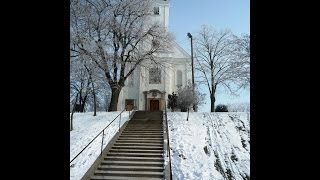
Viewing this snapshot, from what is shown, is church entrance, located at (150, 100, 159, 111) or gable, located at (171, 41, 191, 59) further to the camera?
gable, located at (171, 41, 191, 59)

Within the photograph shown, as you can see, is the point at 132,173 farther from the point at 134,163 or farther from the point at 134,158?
the point at 134,158

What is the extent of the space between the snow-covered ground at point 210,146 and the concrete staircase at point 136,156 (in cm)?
68

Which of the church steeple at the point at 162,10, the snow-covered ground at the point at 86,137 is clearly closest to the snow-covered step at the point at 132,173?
the snow-covered ground at the point at 86,137

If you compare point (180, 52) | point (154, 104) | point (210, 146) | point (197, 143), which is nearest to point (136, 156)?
point (197, 143)

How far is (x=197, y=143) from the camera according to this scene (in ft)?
51.6

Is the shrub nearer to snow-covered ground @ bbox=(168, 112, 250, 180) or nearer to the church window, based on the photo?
snow-covered ground @ bbox=(168, 112, 250, 180)

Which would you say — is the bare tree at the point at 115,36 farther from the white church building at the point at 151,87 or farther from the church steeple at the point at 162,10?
the church steeple at the point at 162,10

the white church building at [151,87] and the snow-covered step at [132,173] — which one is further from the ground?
the white church building at [151,87]

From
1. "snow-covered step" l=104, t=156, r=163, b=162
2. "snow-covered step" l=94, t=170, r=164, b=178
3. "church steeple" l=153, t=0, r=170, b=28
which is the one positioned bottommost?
"snow-covered step" l=94, t=170, r=164, b=178

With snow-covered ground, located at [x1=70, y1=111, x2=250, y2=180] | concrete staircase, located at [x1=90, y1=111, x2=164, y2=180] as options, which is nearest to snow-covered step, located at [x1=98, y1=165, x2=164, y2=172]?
concrete staircase, located at [x1=90, y1=111, x2=164, y2=180]

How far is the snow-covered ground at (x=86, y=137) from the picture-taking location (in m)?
13.2

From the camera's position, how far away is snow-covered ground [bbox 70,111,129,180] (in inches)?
518
